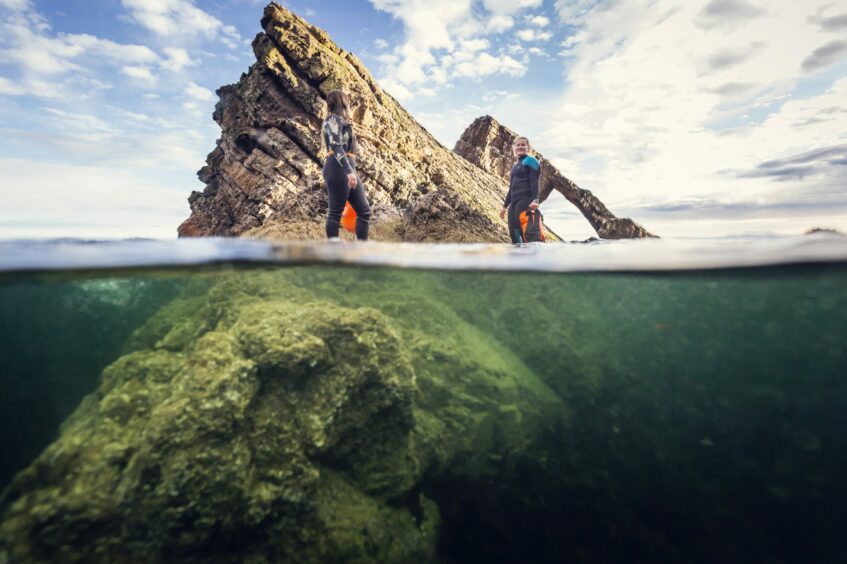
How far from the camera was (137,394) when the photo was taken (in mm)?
6051

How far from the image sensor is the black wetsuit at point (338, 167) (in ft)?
26.7

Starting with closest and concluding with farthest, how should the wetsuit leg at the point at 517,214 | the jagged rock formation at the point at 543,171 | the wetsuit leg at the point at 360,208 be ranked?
the wetsuit leg at the point at 360,208 < the wetsuit leg at the point at 517,214 < the jagged rock formation at the point at 543,171

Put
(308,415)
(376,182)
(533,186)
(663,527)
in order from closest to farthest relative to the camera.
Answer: (308,415)
(663,527)
(533,186)
(376,182)

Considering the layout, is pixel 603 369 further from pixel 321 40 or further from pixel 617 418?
pixel 321 40

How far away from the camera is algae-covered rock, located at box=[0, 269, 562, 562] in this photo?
4840 mm

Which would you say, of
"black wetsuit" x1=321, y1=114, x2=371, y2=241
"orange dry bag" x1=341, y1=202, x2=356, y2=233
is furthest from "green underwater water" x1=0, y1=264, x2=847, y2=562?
"black wetsuit" x1=321, y1=114, x2=371, y2=241

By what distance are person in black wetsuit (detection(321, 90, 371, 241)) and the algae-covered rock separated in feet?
7.23

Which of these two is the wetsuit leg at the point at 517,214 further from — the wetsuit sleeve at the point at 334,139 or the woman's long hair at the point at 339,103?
the woman's long hair at the point at 339,103

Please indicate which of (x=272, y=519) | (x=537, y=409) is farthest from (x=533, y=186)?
(x=272, y=519)

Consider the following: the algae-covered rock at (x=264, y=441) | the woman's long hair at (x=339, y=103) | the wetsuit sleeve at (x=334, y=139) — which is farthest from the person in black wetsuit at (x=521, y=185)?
the algae-covered rock at (x=264, y=441)

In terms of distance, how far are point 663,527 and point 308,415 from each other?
6.68m

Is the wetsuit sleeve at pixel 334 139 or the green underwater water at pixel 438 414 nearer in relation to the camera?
the green underwater water at pixel 438 414

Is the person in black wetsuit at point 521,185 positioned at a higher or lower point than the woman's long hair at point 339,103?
lower

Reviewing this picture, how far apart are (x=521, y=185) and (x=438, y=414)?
23.9ft
